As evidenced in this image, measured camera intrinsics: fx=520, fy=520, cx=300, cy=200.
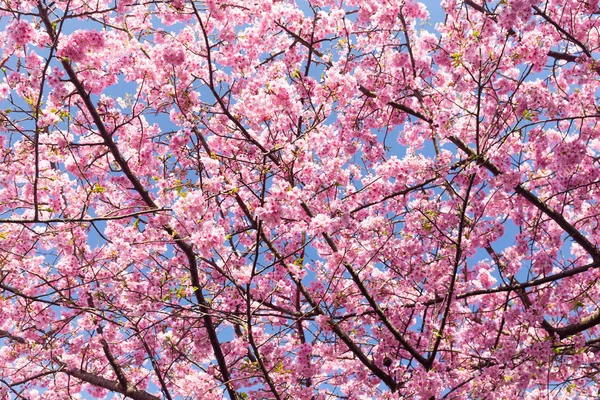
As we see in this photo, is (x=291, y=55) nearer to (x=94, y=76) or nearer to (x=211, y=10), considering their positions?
(x=211, y=10)

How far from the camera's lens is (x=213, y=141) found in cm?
736

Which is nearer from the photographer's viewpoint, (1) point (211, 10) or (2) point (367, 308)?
(1) point (211, 10)

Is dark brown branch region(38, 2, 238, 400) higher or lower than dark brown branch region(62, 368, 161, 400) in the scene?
higher

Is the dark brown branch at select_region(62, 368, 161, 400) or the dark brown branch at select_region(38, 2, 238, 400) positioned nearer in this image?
the dark brown branch at select_region(38, 2, 238, 400)

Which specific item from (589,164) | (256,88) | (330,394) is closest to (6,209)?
(256,88)

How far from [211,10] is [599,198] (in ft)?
20.2

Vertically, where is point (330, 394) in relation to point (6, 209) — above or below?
below

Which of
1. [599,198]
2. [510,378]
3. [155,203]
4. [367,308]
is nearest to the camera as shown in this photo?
[155,203]

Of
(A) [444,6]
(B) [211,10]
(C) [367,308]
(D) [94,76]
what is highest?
(A) [444,6]

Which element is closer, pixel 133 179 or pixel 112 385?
pixel 133 179

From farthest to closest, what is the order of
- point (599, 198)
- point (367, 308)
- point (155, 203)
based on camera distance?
point (599, 198), point (367, 308), point (155, 203)

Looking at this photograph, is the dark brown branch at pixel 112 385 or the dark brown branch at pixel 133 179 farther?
the dark brown branch at pixel 112 385

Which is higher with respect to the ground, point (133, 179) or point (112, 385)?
point (133, 179)

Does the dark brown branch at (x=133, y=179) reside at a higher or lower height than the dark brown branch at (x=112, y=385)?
higher
